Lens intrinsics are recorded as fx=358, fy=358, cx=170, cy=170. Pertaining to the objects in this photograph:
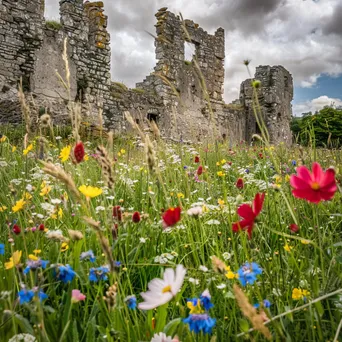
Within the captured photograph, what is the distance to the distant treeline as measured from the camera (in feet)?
6.62

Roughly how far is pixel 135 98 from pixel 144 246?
9715 mm

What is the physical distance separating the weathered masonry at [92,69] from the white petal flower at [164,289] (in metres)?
4.29

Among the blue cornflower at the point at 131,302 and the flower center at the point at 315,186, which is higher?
the flower center at the point at 315,186

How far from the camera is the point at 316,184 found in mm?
700

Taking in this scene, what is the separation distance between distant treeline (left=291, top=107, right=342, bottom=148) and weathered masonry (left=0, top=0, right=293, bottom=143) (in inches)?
81.8

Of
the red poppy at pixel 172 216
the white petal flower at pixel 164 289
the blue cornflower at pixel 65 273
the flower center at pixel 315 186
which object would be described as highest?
the flower center at pixel 315 186

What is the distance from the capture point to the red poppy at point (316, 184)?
684 millimetres

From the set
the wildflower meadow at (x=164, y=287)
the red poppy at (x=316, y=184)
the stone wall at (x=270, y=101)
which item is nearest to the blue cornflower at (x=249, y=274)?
the wildflower meadow at (x=164, y=287)

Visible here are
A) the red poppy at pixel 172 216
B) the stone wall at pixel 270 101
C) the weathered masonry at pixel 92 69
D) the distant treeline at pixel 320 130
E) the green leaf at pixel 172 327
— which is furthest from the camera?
the stone wall at pixel 270 101

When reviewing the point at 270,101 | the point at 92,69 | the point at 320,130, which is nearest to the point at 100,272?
the point at 92,69

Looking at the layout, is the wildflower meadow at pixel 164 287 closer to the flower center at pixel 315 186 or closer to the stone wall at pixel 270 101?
the flower center at pixel 315 186

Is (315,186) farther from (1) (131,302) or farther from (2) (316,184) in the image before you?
(1) (131,302)

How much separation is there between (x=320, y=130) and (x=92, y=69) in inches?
500

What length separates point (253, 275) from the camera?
2.99 feet
